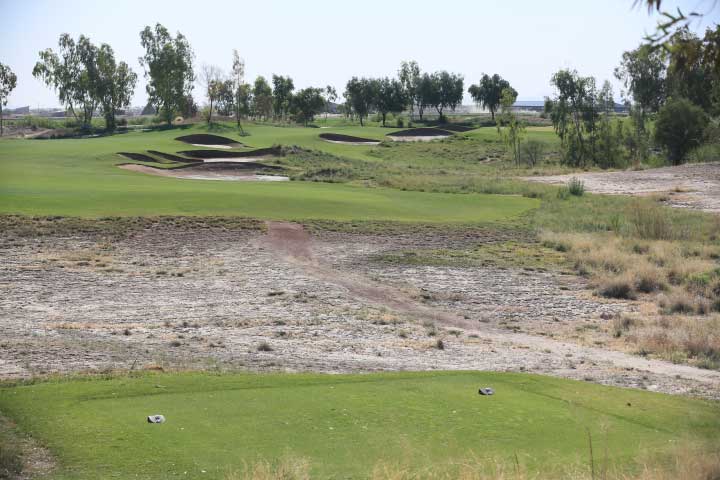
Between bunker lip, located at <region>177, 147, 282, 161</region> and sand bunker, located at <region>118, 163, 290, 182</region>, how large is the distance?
7111 mm

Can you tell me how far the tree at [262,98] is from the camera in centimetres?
15088

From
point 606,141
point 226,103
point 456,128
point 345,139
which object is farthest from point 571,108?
point 226,103

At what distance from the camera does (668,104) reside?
75625 millimetres

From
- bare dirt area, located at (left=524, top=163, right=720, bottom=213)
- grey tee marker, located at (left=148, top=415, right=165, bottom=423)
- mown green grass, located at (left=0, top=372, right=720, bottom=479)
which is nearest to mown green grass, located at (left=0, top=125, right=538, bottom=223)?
bare dirt area, located at (left=524, top=163, right=720, bottom=213)

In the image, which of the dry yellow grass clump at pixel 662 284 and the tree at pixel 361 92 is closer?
the dry yellow grass clump at pixel 662 284

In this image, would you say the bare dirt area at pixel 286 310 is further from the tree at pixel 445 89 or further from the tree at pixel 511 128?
the tree at pixel 445 89

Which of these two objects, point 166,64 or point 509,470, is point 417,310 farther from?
point 166,64

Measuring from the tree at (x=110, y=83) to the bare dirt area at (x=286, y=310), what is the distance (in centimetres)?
9028

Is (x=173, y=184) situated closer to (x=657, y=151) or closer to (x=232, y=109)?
(x=657, y=151)

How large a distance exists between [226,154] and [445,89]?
89.5m

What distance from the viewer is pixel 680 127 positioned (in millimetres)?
75000

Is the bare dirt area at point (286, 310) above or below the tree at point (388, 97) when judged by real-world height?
below

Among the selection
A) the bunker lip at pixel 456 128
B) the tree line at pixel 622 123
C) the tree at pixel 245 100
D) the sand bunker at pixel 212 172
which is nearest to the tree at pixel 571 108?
Answer: the tree line at pixel 622 123

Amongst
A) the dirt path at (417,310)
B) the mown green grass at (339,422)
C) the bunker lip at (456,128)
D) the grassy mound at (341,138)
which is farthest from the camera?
the bunker lip at (456,128)
